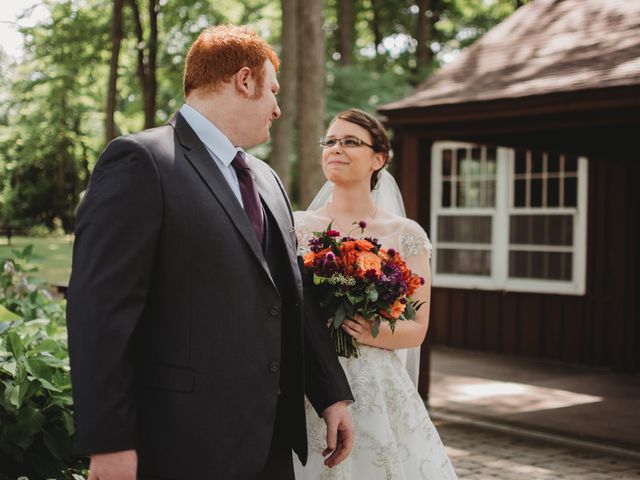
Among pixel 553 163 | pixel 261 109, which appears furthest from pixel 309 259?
pixel 553 163

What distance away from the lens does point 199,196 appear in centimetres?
248

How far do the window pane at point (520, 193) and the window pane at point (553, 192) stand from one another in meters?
0.40

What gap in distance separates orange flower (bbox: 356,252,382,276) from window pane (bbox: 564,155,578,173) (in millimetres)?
8950

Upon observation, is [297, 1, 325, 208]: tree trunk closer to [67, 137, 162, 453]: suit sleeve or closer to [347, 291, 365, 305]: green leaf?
[347, 291, 365, 305]: green leaf

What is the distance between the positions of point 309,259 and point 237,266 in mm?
1135

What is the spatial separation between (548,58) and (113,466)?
7526 millimetres

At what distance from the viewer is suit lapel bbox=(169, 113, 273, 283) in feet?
8.26

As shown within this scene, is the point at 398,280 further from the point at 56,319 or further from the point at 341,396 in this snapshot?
the point at 56,319

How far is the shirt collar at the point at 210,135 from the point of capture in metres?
2.63

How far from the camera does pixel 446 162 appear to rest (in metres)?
13.6

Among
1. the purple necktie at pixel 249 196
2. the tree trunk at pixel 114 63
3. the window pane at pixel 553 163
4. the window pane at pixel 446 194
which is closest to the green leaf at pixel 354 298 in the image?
the purple necktie at pixel 249 196

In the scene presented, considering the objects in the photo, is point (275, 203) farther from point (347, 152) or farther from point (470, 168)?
point (470, 168)

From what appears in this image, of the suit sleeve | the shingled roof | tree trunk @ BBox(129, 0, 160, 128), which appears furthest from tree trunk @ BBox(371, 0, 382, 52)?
the suit sleeve

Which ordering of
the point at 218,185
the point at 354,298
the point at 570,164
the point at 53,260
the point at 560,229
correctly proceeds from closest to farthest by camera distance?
1. the point at 218,185
2. the point at 354,298
3. the point at 53,260
4. the point at 570,164
5. the point at 560,229
